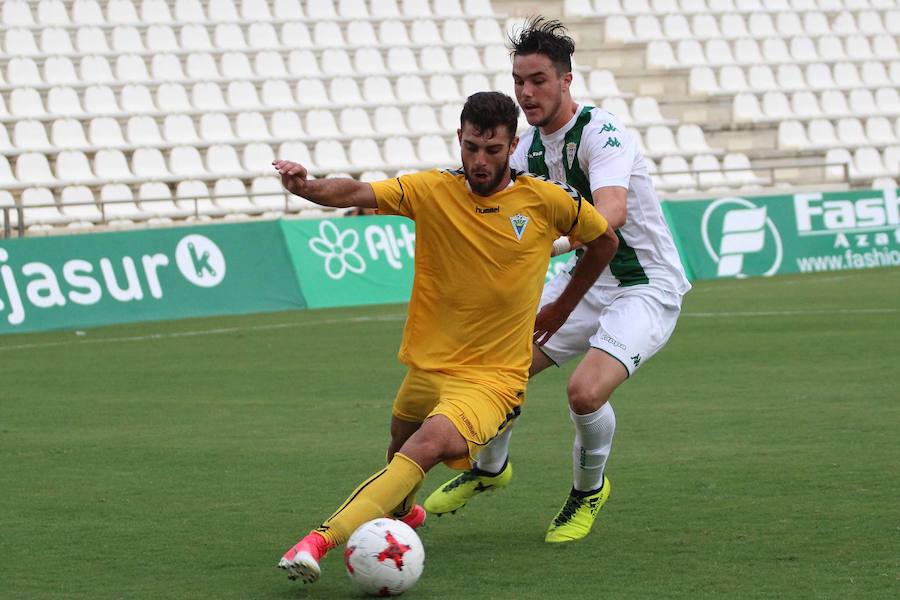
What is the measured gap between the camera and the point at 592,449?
612 centimetres

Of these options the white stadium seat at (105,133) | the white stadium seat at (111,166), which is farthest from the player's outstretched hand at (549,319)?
the white stadium seat at (105,133)

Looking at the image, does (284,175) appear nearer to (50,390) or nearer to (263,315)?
(50,390)

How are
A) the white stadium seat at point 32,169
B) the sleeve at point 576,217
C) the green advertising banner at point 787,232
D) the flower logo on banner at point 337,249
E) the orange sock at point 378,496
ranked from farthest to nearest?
the white stadium seat at point 32,169
the green advertising banner at point 787,232
the flower logo on banner at point 337,249
the sleeve at point 576,217
the orange sock at point 378,496

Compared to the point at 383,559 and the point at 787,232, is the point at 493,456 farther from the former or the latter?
the point at 787,232

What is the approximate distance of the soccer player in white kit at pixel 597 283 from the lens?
5.93 meters

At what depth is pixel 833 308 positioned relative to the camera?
16250 mm

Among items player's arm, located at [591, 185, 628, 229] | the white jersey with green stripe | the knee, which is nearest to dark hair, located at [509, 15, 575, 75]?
the white jersey with green stripe

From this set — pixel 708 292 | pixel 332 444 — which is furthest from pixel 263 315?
pixel 332 444

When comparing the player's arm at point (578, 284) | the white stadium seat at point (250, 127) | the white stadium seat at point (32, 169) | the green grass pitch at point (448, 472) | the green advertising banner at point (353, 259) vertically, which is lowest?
the green advertising banner at point (353, 259)

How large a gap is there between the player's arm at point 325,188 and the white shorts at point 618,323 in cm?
134

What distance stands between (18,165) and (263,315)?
20.6 feet

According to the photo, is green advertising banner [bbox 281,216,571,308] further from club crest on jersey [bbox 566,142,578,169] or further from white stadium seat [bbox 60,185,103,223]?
club crest on jersey [bbox 566,142,578,169]

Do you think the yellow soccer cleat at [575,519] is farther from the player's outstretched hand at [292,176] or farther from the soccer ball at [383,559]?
the player's outstretched hand at [292,176]

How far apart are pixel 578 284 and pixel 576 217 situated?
0.39 metres
